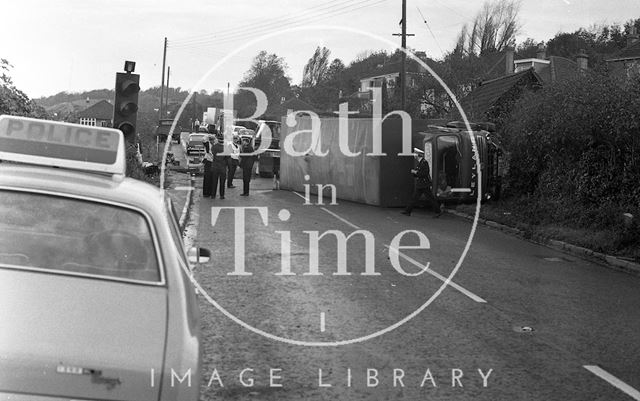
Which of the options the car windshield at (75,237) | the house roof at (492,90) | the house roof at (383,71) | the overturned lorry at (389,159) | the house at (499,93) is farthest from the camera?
the house roof at (383,71)

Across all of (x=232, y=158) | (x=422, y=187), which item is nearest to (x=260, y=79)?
(x=232, y=158)

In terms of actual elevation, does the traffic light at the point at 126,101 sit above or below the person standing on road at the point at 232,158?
above

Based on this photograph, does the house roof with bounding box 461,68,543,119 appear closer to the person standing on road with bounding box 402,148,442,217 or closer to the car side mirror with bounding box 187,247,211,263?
the person standing on road with bounding box 402,148,442,217

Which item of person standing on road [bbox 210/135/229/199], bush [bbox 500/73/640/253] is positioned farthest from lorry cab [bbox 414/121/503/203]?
person standing on road [bbox 210/135/229/199]

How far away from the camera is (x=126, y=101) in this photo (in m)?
14.9

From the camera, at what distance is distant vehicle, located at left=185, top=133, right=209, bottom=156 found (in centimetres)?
5066

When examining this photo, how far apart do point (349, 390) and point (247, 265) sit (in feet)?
20.3

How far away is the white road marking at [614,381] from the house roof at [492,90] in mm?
25379

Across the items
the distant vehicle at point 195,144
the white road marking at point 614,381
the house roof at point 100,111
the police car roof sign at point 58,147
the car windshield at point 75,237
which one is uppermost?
the house roof at point 100,111

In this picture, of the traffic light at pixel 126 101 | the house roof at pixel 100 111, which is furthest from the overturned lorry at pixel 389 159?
the house roof at pixel 100 111

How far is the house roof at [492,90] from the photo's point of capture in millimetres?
34000

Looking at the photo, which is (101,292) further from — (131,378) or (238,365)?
(238,365)

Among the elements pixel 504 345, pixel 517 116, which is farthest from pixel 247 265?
pixel 517 116

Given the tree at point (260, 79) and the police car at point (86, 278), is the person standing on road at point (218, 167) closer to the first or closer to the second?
the tree at point (260, 79)
